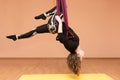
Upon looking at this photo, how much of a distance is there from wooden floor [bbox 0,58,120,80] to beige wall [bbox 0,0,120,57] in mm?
253

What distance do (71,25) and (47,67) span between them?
1505 millimetres

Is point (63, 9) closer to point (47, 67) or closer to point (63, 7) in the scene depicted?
point (63, 7)

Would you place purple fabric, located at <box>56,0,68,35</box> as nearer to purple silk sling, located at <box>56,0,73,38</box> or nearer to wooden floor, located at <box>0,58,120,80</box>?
purple silk sling, located at <box>56,0,73,38</box>

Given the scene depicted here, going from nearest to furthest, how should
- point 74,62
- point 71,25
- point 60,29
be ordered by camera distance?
1. point 60,29
2. point 74,62
3. point 71,25

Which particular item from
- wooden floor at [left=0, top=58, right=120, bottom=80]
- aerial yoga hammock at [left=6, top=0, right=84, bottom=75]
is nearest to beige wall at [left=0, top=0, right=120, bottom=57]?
wooden floor at [left=0, top=58, right=120, bottom=80]

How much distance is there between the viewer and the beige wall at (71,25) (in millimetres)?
6410

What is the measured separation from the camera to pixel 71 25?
260 inches

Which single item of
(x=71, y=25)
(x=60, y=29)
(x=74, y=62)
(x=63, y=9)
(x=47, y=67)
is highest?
(x=63, y=9)

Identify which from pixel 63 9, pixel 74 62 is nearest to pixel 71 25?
pixel 74 62

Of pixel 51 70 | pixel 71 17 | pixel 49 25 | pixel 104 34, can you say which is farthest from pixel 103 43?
pixel 49 25

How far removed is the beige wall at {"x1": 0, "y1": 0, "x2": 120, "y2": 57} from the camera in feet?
21.0

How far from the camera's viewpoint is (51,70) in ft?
17.5

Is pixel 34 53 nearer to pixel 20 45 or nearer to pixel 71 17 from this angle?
pixel 20 45

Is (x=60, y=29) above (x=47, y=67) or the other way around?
above
